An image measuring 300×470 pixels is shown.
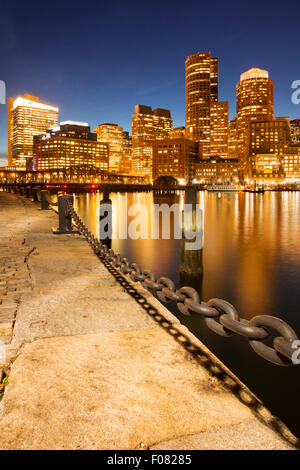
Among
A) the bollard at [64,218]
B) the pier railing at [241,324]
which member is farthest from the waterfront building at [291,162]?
the pier railing at [241,324]

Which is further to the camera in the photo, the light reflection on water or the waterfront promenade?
the light reflection on water

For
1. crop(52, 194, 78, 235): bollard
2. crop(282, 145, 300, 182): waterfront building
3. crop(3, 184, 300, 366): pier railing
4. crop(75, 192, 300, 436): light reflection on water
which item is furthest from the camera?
crop(282, 145, 300, 182): waterfront building

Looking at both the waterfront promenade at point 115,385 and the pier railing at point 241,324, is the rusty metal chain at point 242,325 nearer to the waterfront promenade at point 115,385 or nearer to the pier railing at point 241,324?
the pier railing at point 241,324

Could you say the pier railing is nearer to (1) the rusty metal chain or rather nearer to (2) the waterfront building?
(1) the rusty metal chain

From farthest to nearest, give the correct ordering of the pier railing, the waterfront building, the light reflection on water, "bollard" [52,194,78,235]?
the waterfront building
"bollard" [52,194,78,235]
the light reflection on water
the pier railing

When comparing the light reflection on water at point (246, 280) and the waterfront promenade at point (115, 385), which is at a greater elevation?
the waterfront promenade at point (115, 385)

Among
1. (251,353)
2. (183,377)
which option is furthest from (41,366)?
(251,353)

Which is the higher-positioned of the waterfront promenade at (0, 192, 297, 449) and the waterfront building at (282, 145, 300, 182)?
the waterfront building at (282, 145, 300, 182)

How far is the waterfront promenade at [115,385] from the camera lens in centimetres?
203

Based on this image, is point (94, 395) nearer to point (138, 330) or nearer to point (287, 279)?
point (138, 330)

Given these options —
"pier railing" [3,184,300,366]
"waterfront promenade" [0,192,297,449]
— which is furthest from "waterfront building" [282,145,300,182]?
"pier railing" [3,184,300,366]

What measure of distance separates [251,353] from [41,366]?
4435mm

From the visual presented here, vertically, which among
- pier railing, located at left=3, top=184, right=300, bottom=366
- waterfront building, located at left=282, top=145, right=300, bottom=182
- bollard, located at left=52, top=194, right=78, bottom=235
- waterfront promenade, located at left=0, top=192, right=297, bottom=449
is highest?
waterfront building, located at left=282, top=145, right=300, bottom=182

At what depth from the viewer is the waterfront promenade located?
2031 mm
